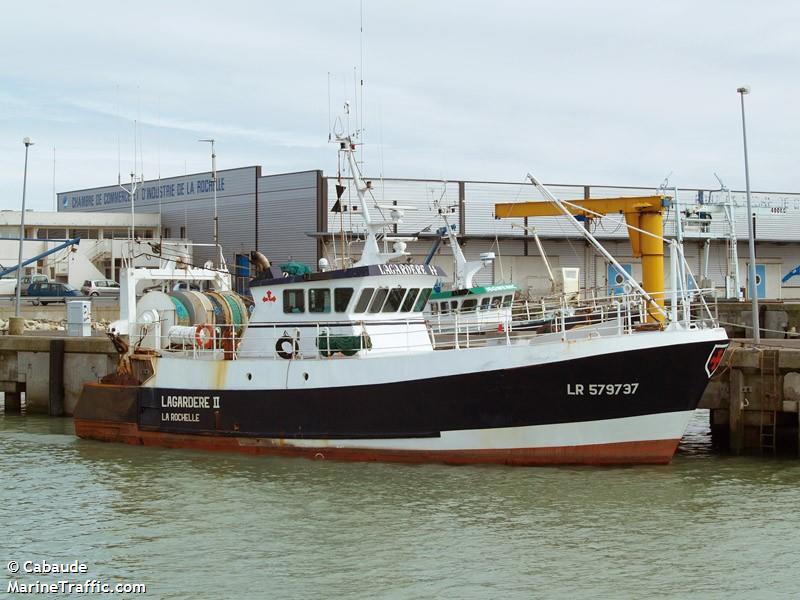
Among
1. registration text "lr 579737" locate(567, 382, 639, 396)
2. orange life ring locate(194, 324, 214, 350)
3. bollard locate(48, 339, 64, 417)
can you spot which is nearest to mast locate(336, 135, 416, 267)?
orange life ring locate(194, 324, 214, 350)

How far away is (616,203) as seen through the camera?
2520 centimetres

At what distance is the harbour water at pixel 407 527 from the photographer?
11719mm

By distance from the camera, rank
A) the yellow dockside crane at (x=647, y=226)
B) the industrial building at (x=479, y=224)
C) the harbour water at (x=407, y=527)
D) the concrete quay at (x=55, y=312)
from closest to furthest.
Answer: the harbour water at (x=407, y=527)
the yellow dockside crane at (x=647, y=226)
the concrete quay at (x=55, y=312)
the industrial building at (x=479, y=224)

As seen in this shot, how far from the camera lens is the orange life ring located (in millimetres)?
19625

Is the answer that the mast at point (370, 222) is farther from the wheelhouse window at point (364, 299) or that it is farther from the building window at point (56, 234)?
the building window at point (56, 234)

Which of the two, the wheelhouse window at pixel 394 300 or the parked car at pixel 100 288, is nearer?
the wheelhouse window at pixel 394 300

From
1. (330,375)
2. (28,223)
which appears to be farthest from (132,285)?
(28,223)

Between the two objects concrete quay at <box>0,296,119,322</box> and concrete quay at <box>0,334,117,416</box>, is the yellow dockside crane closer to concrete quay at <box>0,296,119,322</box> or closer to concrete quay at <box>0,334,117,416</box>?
concrete quay at <box>0,334,117,416</box>

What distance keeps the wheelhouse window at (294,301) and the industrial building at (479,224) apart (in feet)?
74.1

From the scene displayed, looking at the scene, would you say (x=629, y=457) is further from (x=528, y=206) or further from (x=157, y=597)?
(x=528, y=206)

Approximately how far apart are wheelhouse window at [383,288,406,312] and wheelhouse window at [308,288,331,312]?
102 centimetres

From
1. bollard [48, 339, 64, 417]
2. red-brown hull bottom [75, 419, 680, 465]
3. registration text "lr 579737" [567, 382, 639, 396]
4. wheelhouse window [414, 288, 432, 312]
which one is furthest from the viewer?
bollard [48, 339, 64, 417]

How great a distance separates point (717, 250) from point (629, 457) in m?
36.6

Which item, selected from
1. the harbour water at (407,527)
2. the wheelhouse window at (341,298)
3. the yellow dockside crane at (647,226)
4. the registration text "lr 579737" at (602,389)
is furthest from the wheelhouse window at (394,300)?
the yellow dockside crane at (647,226)
